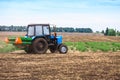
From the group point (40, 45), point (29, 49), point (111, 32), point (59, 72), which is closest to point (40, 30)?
point (40, 45)

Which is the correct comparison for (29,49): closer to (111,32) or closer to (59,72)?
(59,72)

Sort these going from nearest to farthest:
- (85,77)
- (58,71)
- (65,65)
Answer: (85,77), (58,71), (65,65)

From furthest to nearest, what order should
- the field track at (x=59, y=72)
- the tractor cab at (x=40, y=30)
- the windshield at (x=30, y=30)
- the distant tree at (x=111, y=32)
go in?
the distant tree at (x=111, y=32), the windshield at (x=30, y=30), the tractor cab at (x=40, y=30), the field track at (x=59, y=72)

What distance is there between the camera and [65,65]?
16.1m

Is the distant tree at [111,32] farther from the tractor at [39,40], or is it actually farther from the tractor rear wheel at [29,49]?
the tractor rear wheel at [29,49]

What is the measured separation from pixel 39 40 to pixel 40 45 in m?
0.35

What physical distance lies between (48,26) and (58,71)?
9170mm

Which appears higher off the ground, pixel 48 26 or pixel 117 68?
pixel 48 26

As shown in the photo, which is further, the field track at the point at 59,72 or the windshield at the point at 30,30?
the windshield at the point at 30,30

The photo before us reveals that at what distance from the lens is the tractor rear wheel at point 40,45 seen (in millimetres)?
22266

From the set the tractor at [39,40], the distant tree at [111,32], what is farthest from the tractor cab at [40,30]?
the distant tree at [111,32]

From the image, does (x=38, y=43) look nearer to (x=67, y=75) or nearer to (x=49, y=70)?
(x=49, y=70)

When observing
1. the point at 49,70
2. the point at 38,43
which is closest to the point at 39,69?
the point at 49,70

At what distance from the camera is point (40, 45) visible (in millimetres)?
22453
